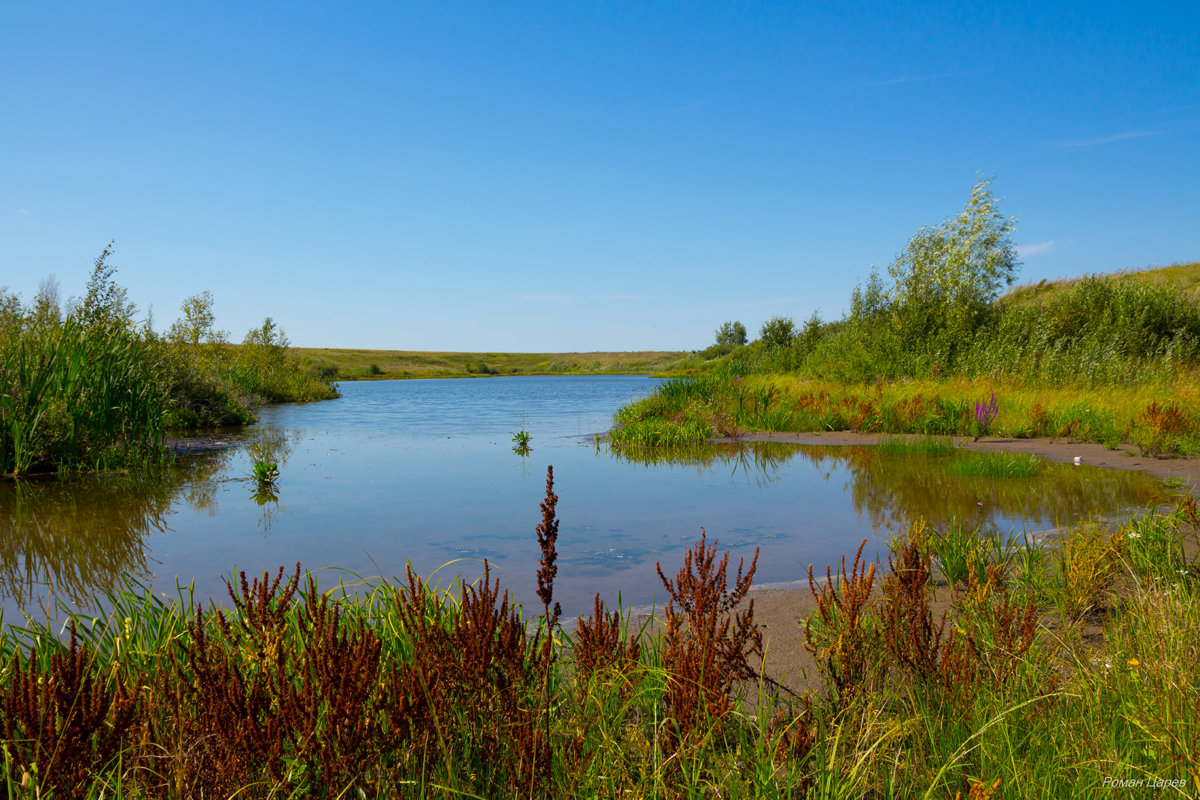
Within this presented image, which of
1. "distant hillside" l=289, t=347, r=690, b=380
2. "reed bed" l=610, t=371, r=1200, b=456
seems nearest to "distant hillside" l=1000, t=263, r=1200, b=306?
"reed bed" l=610, t=371, r=1200, b=456

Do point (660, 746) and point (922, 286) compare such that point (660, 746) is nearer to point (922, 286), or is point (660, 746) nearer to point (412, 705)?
point (412, 705)

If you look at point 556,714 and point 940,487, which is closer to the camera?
point 556,714

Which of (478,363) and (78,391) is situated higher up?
(478,363)

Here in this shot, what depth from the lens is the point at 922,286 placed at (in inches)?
1020

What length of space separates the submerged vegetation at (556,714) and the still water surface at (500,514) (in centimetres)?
173

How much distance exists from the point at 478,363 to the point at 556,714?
107 metres

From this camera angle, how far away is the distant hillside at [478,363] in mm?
93188

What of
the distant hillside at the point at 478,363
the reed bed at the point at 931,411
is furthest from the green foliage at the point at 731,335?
the reed bed at the point at 931,411

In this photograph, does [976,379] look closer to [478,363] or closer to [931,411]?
[931,411]

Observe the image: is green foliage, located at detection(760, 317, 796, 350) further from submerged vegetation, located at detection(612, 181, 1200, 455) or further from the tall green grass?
the tall green grass

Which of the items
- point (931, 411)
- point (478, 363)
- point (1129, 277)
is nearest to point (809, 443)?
point (931, 411)

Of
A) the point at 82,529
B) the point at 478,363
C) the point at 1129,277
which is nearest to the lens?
the point at 82,529

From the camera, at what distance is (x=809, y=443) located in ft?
48.5

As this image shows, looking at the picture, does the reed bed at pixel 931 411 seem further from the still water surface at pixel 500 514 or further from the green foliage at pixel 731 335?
the green foliage at pixel 731 335
